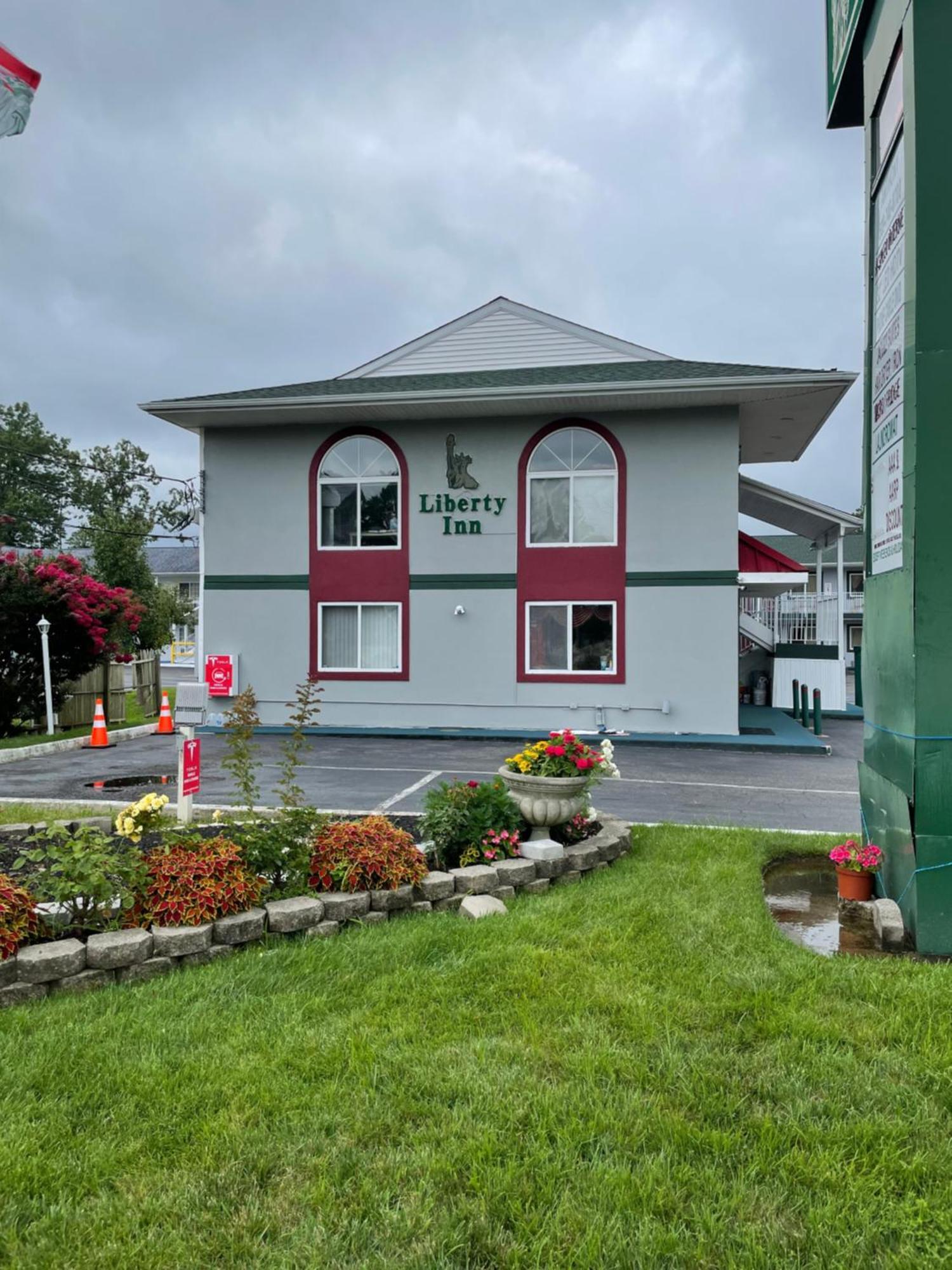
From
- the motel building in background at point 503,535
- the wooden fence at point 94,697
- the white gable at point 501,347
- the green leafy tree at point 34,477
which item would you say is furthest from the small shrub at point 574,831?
the green leafy tree at point 34,477

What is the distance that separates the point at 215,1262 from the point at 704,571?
1457cm

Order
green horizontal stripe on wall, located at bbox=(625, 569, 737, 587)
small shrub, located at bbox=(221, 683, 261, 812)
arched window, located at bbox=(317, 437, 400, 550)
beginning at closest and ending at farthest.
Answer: small shrub, located at bbox=(221, 683, 261, 812) < green horizontal stripe on wall, located at bbox=(625, 569, 737, 587) < arched window, located at bbox=(317, 437, 400, 550)

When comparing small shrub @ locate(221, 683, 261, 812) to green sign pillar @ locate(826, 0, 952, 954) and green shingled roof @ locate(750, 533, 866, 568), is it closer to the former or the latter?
green sign pillar @ locate(826, 0, 952, 954)

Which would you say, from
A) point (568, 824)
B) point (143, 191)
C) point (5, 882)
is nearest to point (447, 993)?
point (5, 882)

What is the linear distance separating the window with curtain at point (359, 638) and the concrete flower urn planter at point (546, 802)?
11033 mm

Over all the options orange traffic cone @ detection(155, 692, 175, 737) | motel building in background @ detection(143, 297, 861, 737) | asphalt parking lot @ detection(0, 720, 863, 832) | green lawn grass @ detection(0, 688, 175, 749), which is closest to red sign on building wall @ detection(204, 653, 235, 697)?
motel building in background @ detection(143, 297, 861, 737)

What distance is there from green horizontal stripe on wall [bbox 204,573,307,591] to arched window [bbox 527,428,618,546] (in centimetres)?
494

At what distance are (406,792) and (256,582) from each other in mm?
8860

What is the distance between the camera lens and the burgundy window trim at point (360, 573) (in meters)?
17.0

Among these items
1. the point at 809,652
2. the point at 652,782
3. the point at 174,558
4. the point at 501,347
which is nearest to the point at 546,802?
the point at 652,782

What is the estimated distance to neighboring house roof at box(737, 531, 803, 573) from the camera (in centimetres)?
1711

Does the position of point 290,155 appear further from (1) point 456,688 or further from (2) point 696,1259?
(2) point 696,1259

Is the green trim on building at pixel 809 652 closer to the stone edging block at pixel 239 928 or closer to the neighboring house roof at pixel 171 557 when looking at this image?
the stone edging block at pixel 239 928

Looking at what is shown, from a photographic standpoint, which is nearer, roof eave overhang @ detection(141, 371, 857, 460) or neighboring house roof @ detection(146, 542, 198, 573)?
roof eave overhang @ detection(141, 371, 857, 460)
